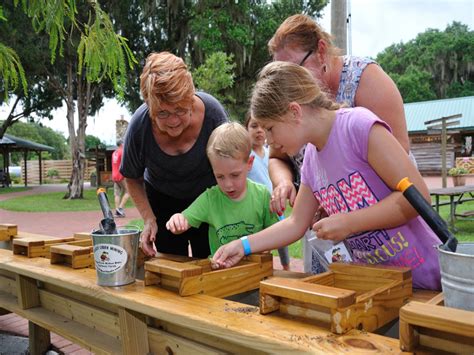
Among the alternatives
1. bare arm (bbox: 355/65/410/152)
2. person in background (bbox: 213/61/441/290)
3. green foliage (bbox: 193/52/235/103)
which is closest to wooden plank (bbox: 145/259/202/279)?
person in background (bbox: 213/61/441/290)

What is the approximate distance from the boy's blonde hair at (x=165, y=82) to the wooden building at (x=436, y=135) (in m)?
26.2

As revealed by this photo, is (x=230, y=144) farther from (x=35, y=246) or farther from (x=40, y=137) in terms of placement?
(x=40, y=137)

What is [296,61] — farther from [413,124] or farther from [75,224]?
[413,124]

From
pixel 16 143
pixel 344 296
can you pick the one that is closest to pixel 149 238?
pixel 344 296

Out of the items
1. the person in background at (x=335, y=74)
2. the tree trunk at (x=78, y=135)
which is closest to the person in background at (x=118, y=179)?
the tree trunk at (x=78, y=135)

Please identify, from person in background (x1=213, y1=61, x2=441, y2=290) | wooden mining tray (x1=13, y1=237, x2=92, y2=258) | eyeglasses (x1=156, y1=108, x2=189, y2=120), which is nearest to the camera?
person in background (x1=213, y1=61, x2=441, y2=290)

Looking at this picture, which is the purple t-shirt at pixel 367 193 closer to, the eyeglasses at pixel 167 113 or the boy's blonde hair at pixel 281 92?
the boy's blonde hair at pixel 281 92

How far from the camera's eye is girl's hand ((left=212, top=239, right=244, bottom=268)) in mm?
1671

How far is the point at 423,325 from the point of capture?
914 millimetres

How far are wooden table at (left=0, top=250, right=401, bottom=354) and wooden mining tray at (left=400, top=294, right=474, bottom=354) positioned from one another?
0.05 m

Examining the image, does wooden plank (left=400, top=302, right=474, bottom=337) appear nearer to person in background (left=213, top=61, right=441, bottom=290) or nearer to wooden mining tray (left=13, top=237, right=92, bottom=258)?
person in background (left=213, top=61, right=441, bottom=290)

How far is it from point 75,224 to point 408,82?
45.5m

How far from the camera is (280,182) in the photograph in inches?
88.9

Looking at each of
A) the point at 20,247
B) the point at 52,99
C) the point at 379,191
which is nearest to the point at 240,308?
the point at 379,191
